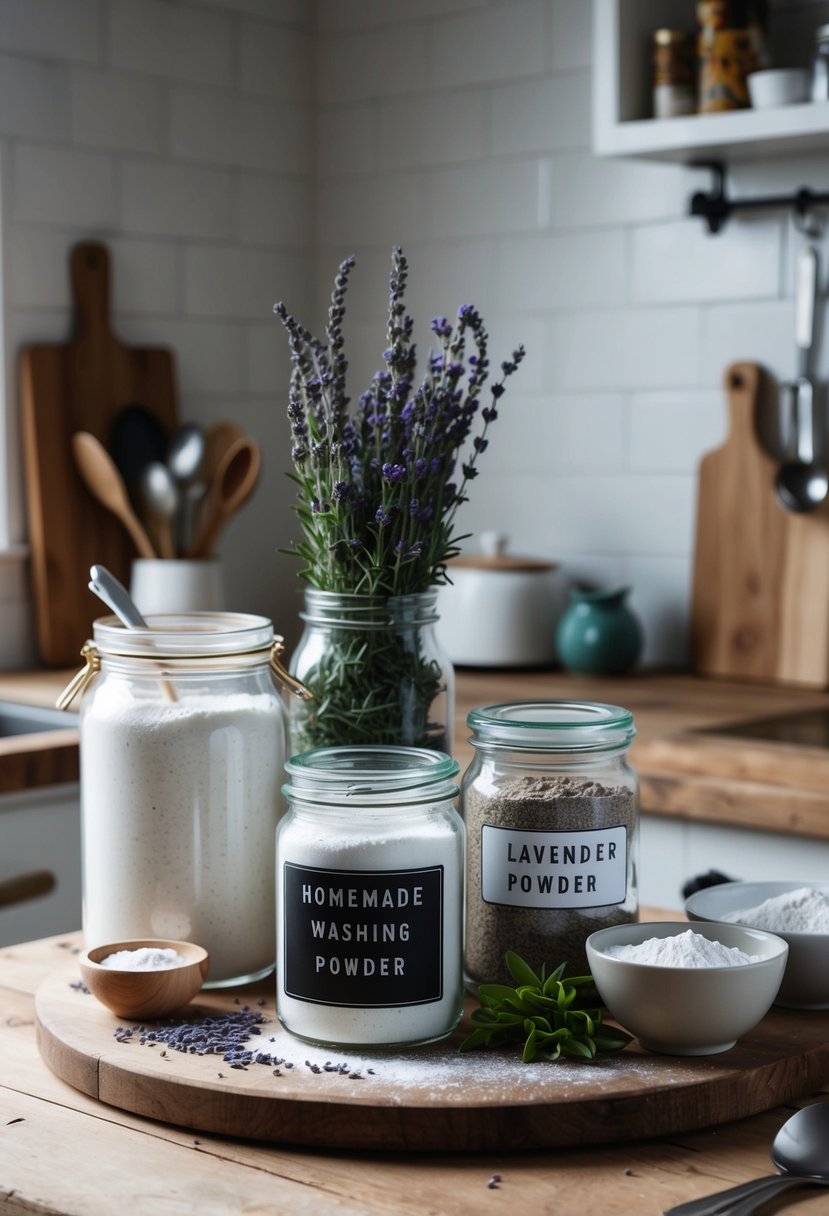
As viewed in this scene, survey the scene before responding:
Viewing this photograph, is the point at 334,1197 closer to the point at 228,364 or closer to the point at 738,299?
the point at 738,299

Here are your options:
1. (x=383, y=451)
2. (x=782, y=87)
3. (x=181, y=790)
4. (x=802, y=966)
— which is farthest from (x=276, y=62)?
(x=802, y=966)

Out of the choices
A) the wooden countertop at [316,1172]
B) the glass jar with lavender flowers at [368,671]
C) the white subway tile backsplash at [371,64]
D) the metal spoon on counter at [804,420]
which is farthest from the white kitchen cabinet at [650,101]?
the wooden countertop at [316,1172]

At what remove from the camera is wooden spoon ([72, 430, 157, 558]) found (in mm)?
2377

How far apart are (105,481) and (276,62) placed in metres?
0.90

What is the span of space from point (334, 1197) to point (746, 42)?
5.96ft

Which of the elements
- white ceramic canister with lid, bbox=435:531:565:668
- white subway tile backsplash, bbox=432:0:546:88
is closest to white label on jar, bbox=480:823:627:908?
white ceramic canister with lid, bbox=435:531:565:668

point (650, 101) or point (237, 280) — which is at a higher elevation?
point (650, 101)

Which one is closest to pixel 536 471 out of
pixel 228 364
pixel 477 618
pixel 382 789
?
pixel 477 618

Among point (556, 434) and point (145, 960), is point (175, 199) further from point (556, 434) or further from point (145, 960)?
point (145, 960)

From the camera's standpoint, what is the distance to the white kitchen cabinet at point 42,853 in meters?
1.89

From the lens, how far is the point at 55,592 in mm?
2445

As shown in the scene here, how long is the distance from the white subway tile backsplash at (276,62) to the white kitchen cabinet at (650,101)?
0.77m

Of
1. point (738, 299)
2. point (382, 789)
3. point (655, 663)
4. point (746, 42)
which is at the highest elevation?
point (746, 42)

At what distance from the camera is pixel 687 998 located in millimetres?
813
